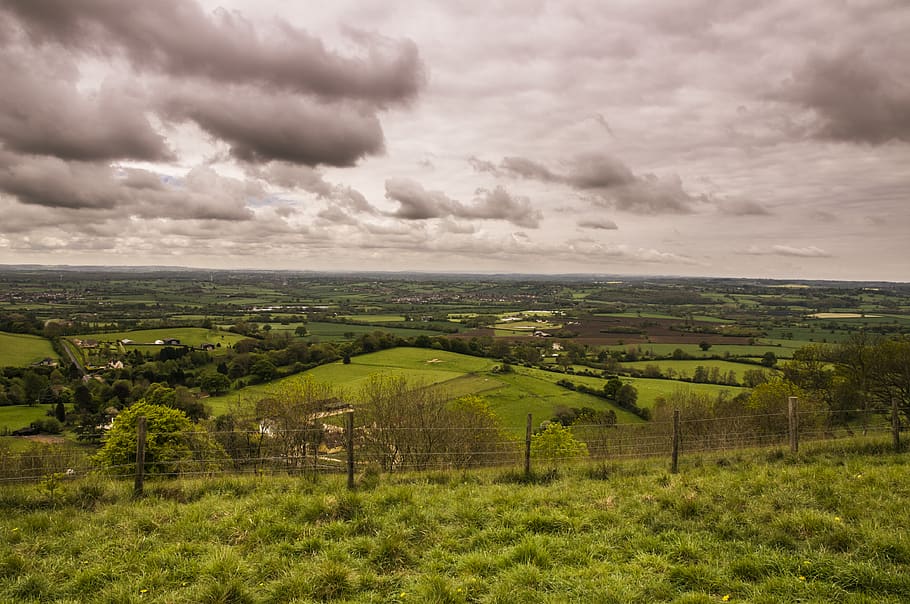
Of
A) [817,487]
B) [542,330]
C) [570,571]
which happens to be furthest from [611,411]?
[542,330]

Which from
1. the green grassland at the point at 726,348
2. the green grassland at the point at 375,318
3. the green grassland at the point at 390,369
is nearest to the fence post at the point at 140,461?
the green grassland at the point at 390,369

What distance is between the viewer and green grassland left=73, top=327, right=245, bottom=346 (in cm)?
8062

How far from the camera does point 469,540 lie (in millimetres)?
7125

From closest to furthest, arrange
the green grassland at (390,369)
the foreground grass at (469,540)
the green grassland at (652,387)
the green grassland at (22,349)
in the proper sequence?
the foreground grass at (469,540) < the green grassland at (652,387) < the green grassland at (390,369) < the green grassland at (22,349)

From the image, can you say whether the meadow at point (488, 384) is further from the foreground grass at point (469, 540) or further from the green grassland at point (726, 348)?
the foreground grass at point (469, 540)

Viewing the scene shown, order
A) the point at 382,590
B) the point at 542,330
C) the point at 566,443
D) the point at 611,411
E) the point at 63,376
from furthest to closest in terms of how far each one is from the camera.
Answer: the point at 542,330 < the point at 63,376 < the point at 611,411 < the point at 566,443 < the point at 382,590

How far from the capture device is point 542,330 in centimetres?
11012

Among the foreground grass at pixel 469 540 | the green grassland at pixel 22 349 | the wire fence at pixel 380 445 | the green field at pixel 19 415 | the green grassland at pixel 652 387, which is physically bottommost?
the green field at pixel 19 415

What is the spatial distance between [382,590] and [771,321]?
492ft

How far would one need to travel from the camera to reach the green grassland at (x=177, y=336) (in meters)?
80.6

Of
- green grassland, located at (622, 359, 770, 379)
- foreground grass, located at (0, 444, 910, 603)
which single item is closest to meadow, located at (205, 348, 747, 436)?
green grassland, located at (622, 359, 770, 379)

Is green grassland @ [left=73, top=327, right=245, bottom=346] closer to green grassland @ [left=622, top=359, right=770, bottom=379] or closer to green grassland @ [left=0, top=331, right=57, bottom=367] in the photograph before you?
green grassland @ [left=0, top=331, right=57, bottom=367]

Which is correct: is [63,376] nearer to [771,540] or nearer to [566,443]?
[566,443]

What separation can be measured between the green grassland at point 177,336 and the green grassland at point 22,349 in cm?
657
